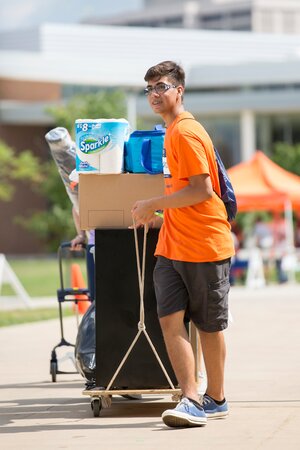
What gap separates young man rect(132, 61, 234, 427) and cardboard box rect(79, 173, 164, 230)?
0.39 m

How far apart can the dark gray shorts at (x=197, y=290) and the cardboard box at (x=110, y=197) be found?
598mm

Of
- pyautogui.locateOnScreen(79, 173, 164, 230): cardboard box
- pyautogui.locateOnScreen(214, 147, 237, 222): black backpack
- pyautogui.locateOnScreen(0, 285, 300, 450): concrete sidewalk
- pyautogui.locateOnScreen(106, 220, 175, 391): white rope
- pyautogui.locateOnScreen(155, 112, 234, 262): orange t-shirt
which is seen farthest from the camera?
pyautogui.locateOnScreen(79, 173, 164, 230): cardboard box

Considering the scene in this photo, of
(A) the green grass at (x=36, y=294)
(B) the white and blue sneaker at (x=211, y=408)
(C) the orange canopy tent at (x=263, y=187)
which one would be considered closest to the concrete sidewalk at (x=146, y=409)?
(B) the white and blue sneaker at (x=211, y=408)

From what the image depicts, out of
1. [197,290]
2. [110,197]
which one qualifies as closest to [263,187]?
[110,197]

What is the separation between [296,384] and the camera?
9.07 metres

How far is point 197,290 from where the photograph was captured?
23.3 ft

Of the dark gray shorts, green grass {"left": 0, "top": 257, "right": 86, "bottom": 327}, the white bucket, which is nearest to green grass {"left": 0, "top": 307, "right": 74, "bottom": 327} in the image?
green grass {"left": 0, "top": 257, "right": 86, "bottom": 327}

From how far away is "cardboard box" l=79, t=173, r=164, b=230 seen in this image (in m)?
7.62

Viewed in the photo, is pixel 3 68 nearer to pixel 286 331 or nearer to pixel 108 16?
pixel 286 331

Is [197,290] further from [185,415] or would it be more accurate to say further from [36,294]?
[36,294]

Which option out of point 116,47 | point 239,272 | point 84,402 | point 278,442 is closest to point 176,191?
point 278,442

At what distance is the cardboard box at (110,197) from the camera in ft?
25.0

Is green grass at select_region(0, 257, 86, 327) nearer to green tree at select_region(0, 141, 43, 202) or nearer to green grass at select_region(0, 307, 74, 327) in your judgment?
green grass at select_region(0, 307, 74, 327)

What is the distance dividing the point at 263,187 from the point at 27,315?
10.2 m
